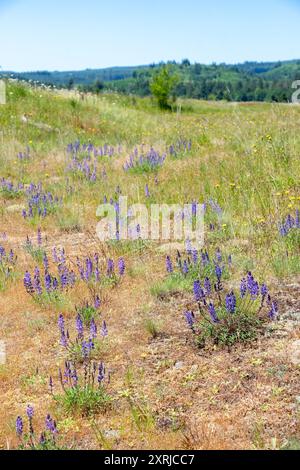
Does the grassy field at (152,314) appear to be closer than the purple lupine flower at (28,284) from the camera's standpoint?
Yes

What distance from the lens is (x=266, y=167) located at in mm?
7086

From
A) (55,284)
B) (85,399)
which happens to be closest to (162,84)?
(55,284)

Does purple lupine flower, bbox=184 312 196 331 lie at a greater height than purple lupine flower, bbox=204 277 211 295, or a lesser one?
lesser

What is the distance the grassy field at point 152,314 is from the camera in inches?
116

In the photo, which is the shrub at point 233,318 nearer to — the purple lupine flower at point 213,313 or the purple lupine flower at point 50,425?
the purple lupine flower at point 213,313

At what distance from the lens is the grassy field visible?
294 cm

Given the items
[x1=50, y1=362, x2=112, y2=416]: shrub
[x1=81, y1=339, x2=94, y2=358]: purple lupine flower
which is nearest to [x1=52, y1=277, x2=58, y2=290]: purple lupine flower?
[x1=81, y1=339, x2=94, y2=358]: purple lupine flower

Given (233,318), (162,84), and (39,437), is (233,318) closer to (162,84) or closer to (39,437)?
(39,437)

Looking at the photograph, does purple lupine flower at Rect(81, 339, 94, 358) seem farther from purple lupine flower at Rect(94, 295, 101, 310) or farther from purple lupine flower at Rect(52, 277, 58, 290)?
purple lupine flower at Rect(52, 277, 58, 290)

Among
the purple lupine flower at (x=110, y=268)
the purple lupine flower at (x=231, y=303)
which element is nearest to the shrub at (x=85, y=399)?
the purple lupine flower at (x=231, y=303)

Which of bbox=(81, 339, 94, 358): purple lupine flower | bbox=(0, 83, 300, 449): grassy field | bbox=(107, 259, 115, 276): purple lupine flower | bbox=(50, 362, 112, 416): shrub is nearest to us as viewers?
bbox=(0, 83, 300, 449): grassy field

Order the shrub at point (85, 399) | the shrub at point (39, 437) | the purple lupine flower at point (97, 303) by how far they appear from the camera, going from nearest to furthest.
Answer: the shrub at point (39, 437), the shrub at point (85, 399), the purple lupine flower at point (97, 303)

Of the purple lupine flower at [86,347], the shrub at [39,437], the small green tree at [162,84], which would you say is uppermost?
the small green tree at [162,84]

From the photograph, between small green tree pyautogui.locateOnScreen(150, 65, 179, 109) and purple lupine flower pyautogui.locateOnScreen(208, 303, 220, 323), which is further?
small green tree pyautogui.locateOnScreen(150, 65, 179, 109)
